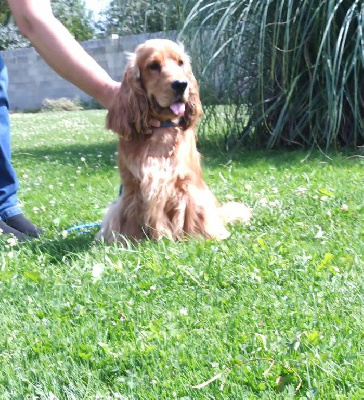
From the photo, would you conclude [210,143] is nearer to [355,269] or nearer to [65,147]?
[65,147]

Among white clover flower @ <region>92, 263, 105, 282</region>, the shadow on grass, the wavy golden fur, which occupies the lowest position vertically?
the shadow on grass

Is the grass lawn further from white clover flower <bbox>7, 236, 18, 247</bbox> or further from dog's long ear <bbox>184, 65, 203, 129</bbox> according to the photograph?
dog's long ear <bbox>184, 65, 203, 129</bbox>

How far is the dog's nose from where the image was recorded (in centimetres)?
347

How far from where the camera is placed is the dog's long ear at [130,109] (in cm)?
353

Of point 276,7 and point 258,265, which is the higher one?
point 276,7

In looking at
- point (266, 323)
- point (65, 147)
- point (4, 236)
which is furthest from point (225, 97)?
point (266, 323)

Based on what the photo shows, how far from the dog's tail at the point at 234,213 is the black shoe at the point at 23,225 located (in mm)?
1152

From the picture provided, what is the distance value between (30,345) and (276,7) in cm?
491

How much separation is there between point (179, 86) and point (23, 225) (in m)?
1.39

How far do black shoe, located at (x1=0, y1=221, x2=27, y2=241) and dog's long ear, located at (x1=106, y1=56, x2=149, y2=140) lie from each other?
876 millimetres

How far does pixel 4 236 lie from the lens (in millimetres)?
3822

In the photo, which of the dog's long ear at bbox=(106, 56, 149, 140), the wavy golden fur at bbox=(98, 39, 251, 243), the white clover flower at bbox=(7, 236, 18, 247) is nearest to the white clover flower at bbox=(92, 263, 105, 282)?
the wavy golden fur at bbox=(98, 39, 251, 243)

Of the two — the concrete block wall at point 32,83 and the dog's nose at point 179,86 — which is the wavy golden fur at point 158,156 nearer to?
the dog's nose at point 179,86

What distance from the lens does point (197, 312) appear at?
2.39 m
